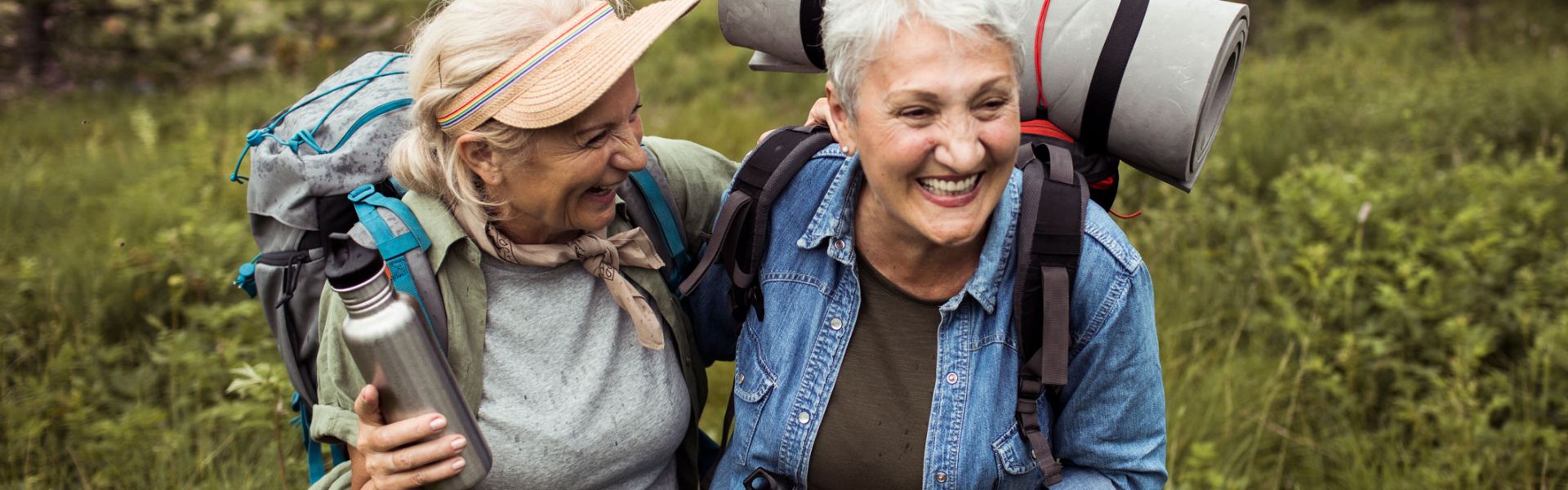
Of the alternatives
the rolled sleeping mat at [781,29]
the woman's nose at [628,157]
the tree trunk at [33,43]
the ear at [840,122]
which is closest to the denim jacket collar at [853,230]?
the ear at [840,122]

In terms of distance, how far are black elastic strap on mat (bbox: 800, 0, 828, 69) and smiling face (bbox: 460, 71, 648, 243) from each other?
378mm

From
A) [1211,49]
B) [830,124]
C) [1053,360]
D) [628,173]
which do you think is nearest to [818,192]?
[830,124]

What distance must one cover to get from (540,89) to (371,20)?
979 centimetres

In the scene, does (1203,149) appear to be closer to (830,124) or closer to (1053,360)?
(1053,360)

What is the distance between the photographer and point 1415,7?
10969mm

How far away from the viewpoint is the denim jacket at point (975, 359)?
186 centimetres

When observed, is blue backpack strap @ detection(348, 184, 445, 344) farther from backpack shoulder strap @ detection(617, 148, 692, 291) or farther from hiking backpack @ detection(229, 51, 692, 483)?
backpack shoulder strap @ detection(617, 148, 692, 291)

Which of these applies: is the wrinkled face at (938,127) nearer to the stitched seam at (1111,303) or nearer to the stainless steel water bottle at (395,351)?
the stitched seam at (1111,303)

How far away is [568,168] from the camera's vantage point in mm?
1939

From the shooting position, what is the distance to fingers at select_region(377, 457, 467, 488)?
66.2 inches

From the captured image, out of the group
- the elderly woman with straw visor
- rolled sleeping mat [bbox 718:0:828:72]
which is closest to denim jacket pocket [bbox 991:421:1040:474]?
the elderly woman with straw visor

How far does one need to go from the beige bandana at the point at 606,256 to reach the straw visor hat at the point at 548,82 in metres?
0.22

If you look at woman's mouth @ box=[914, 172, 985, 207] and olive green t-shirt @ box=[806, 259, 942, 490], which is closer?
woman's mouth @ box=[914, 172, 985, 207]

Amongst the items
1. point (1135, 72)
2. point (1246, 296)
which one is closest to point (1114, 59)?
point (1135, 72)
